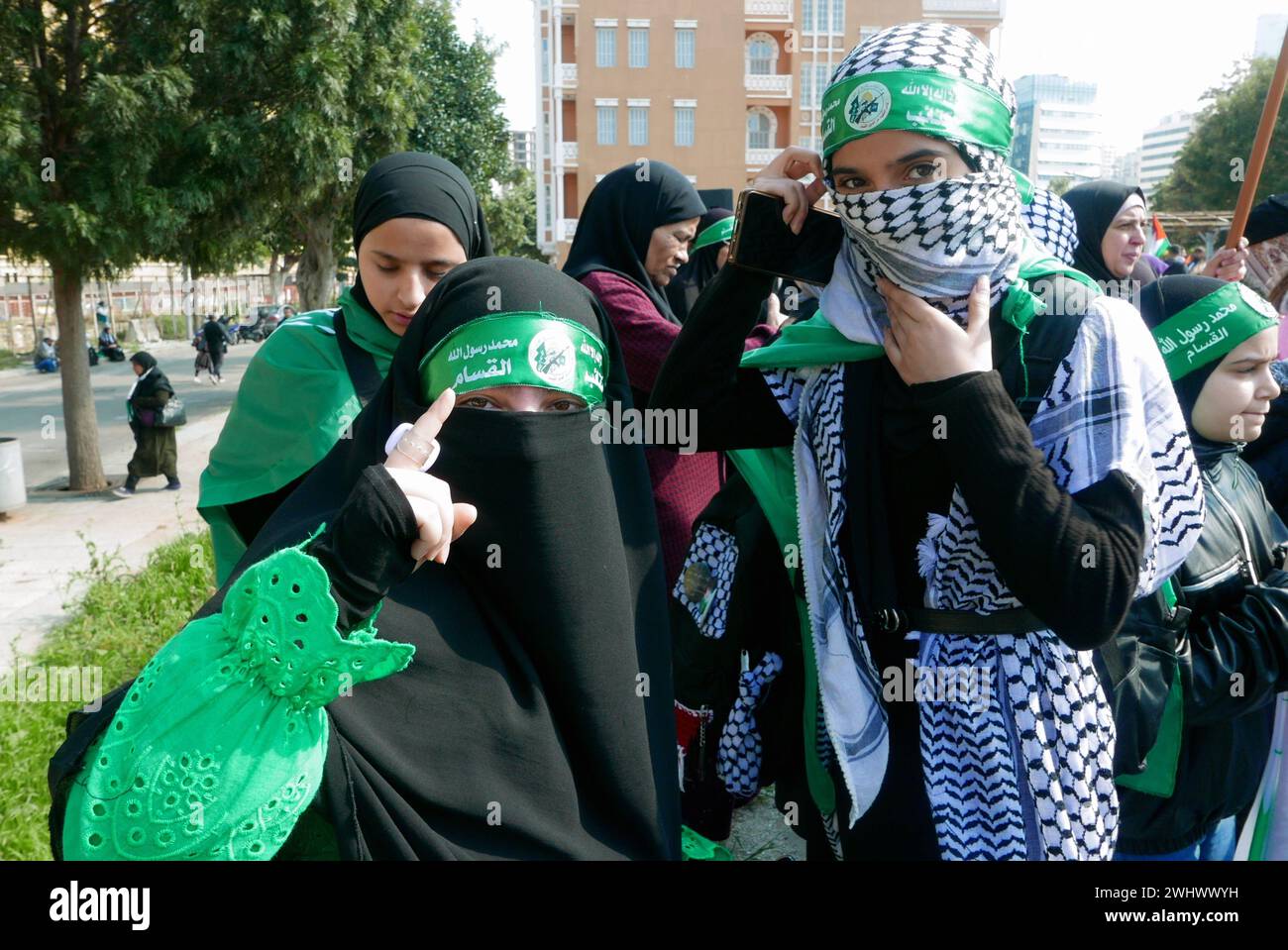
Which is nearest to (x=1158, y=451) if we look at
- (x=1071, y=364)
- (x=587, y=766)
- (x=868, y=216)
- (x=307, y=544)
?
(x=1071, y=364)

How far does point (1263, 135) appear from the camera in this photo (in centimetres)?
286

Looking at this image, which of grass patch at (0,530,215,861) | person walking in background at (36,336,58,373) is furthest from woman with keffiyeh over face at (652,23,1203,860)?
person walking in background at (36,336,58,373)

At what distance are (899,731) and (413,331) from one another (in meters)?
1.01

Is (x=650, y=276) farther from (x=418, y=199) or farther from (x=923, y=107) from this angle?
(x=923, y=107)

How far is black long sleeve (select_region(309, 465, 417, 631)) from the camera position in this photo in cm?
121

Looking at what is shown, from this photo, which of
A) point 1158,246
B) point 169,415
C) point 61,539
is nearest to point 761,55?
point 169,415

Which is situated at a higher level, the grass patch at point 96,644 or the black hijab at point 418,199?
the black hijab at point 418,199

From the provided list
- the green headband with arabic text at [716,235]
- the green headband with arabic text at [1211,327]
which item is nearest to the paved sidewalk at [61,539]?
the green headband with arabic text at [716,235]

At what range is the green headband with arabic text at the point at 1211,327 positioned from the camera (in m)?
2.06

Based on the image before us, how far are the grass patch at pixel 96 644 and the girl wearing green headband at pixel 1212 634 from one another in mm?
2860

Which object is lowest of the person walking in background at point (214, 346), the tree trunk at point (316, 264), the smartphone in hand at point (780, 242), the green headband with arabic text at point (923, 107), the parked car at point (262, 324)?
the parked car at point (262, 324)

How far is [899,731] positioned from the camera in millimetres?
1583

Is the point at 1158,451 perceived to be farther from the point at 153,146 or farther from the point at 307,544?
the point at 153,146

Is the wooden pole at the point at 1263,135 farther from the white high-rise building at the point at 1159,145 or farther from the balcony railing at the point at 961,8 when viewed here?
the white high-rise building at the point at 1159,145
